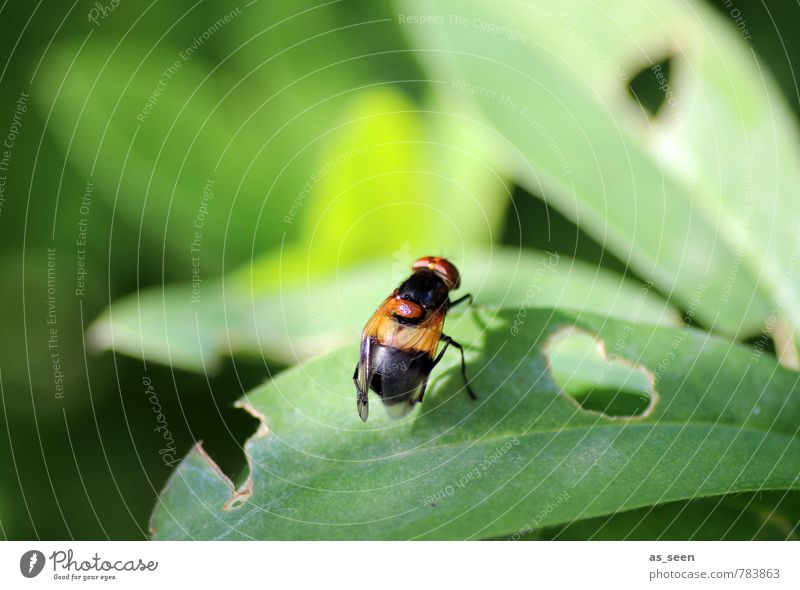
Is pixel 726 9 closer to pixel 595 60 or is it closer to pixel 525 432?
pixel 595 60

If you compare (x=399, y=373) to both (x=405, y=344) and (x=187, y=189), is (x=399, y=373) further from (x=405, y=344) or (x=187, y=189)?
(x=187, y=189)

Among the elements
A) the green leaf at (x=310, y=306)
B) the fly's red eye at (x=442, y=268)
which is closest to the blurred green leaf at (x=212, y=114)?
the green leaf at (x=310, y=306)

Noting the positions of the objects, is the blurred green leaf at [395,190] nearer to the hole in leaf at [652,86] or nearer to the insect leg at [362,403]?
the hole in leaf at [652,86]

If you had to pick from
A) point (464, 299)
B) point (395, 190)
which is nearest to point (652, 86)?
point (395, 190)

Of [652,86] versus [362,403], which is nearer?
[362,403]

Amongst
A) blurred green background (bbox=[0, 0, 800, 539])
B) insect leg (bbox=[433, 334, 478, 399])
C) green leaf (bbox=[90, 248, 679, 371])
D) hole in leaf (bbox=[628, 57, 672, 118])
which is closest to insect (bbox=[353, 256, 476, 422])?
insect leg (bbox=[433, 334, 478, 399])
